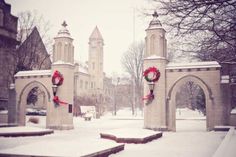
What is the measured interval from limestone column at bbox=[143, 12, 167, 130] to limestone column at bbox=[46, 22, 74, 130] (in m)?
6.44

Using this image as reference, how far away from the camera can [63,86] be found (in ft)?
79.9

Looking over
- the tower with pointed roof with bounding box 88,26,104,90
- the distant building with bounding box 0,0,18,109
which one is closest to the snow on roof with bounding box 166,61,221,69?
the distant building with bounding box 0,0,18,109

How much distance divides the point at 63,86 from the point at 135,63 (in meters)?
27.9

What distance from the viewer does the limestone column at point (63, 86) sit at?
24031 mm

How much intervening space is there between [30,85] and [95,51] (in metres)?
42.3

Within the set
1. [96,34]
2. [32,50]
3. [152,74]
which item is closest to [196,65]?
[152,74]

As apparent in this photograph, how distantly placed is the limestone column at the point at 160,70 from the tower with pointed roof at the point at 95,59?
44.4 meters

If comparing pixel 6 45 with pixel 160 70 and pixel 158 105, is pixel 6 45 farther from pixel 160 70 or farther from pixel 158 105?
pixel 158 105

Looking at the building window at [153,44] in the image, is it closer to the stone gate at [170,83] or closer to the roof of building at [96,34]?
the stone gate at [170,83]

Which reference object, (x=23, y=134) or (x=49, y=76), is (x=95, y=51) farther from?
(x=23, y=134)

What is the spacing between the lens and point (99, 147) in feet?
34.6

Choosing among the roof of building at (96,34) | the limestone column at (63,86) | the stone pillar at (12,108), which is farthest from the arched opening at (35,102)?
the roof of building at (96,34)

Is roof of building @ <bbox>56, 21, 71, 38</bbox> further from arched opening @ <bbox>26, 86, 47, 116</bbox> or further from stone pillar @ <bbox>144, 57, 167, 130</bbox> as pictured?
arched opening @ <bbox>26, 86, 47, 116</bbox>

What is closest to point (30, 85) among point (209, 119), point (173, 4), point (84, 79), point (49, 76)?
point (49, 76)
